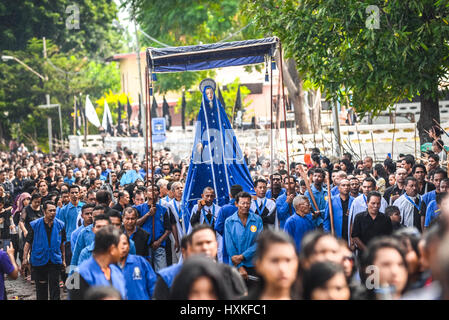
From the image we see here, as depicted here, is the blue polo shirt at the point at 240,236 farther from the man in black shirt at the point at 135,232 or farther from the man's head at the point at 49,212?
the man's head at the point at 49,212

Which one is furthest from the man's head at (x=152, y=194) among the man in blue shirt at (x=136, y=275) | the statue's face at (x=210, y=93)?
the man in blue shirt at (x=136, y=275)

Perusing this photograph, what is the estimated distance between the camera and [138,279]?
5.98 m

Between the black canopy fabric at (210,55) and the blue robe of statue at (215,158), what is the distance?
0.56 m

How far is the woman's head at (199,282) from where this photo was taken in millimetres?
4109

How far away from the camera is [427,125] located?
50.3 feet

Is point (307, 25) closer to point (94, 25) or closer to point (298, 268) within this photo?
point (298, 268)

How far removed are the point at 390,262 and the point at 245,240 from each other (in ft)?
13.5

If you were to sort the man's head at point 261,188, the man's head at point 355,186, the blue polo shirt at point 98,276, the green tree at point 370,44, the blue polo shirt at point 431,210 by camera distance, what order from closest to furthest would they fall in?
1. the blue polo shirt at point 98,276
2. the blue polo shirt at point 431,210
3. the man's head at point 261,188
4. the man's head at point 355,186
5. the green tree at point 370,44

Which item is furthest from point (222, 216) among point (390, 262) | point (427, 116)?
point (427, 116)

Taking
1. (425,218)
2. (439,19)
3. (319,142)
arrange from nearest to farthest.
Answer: (425,218) → (439,19) → (319,142)

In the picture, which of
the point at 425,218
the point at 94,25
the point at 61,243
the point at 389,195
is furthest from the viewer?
the point at 94,25

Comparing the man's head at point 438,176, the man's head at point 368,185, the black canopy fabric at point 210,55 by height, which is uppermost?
the black canopy fabric at point 210,55
